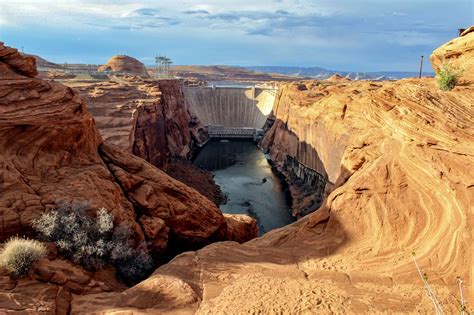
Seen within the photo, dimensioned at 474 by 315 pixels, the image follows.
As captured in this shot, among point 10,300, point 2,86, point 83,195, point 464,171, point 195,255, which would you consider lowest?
point 195,255

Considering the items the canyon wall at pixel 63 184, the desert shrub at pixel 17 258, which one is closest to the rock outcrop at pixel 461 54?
the canyon wall at pixel 63 184

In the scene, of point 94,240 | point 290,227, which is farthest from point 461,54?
point 94,240

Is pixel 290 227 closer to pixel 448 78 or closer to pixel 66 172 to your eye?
pixel 448 78

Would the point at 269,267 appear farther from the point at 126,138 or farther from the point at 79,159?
the point at 126,138

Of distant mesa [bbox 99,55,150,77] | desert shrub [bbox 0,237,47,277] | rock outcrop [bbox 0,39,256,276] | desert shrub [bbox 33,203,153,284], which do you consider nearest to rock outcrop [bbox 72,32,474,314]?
desert shrub [bbox 33,203,153,284]

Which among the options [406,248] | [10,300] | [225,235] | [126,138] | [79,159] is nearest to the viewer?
[10,300]

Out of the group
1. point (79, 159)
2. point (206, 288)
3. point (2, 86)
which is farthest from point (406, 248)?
point (2, 86)
